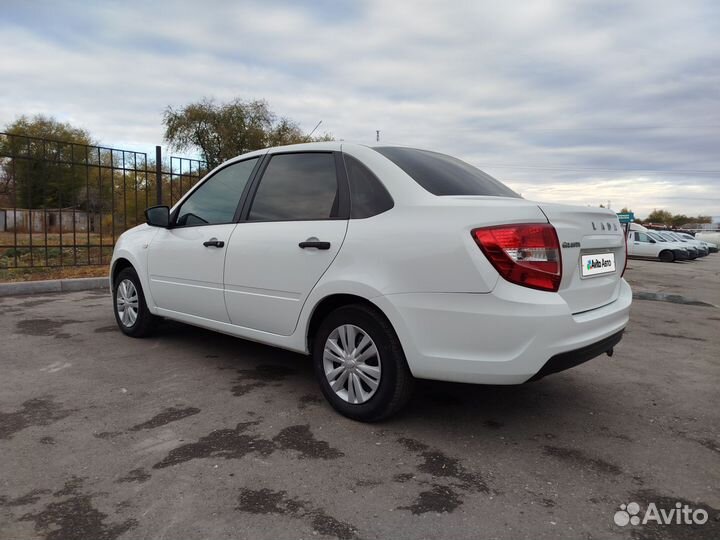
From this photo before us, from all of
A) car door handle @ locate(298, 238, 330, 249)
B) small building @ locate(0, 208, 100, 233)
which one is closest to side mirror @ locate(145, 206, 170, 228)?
car door handle @ locate(298, 238, 330, 249)

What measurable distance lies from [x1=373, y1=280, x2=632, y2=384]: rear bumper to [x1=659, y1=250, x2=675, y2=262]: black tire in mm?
26220

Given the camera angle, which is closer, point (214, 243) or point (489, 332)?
point (489, 332)

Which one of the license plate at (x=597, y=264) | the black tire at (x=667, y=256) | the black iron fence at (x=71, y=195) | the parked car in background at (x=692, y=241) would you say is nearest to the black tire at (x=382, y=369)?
the license plate at (x=597, y=264)

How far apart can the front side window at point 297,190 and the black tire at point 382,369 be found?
64 cm

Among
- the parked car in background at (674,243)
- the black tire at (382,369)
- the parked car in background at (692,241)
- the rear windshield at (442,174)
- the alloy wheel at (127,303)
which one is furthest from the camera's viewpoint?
the parked car in background at (692,241)

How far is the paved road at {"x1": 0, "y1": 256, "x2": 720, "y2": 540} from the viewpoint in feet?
6.99

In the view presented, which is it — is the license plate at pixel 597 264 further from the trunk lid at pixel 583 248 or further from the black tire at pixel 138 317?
the black tire at pixel 138 317

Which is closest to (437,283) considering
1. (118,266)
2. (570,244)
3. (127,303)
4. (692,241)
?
(570,244)

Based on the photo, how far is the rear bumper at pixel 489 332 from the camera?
8.38 ft

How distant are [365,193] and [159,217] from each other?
7.21ft

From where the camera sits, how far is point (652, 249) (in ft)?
85.0

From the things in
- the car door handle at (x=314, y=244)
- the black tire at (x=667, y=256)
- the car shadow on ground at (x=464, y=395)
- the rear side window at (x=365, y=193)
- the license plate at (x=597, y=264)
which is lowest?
the black tire at (x=667, y=256)

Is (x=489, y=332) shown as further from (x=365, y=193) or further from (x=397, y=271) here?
(x=365, y=193)

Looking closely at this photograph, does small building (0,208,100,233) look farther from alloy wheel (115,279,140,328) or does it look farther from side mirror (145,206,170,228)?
side mirror (145,206,170,228)
